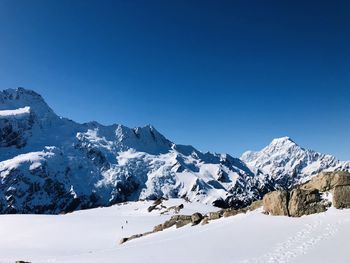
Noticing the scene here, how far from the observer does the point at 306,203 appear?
131 ft

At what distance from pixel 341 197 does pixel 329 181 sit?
408 centimetres

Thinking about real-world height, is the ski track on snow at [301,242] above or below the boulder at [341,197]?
below

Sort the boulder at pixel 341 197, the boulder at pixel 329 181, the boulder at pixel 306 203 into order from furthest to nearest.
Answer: the boulder at pixel 329 181 → the boulder at pixel 306 203 → the boulder at pixel 341 197

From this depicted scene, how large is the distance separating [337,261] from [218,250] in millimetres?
9222

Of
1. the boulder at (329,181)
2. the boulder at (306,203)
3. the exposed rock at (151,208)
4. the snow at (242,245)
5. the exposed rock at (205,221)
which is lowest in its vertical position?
the snow at (242,245)

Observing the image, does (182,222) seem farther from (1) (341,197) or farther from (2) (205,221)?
(1) (341,197)

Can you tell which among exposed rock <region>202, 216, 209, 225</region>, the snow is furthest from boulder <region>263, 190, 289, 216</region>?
exposed rock <region>202, 216, 209, 225</region>

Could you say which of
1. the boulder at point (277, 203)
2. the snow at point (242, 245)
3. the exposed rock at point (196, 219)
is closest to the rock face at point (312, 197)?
the boulder at point (277, 203)

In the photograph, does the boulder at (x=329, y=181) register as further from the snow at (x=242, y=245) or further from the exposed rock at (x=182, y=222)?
the exposed rock at (x=182, y=222)

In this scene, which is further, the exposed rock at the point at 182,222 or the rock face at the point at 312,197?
the exposed rock at the point at 182,222

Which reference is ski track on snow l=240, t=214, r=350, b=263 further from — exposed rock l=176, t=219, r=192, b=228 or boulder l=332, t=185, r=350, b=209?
exposed rock l=176, t=219, r=192, b=228

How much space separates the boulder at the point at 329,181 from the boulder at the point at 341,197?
1.44 meters

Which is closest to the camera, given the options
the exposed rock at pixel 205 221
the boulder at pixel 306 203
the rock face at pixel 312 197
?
the rock face at pixel 312 197

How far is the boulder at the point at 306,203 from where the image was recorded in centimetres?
3922
